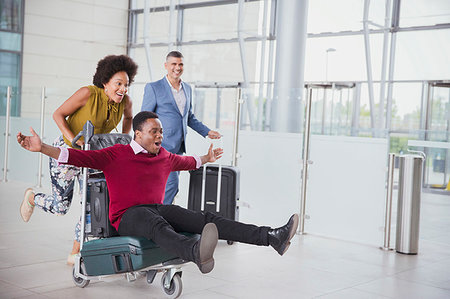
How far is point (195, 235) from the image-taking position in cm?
340

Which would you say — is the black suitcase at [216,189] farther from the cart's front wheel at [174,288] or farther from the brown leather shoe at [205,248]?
the brown leather shoe at [205,248]

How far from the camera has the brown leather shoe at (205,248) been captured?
2947 millimetres

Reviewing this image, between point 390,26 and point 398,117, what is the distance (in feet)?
5.97

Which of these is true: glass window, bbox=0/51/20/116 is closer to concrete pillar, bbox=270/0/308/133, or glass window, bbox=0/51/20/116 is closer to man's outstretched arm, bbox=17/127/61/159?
concrete pillar, bbox=270/0/308/133

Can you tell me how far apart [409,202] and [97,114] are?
2911 mm

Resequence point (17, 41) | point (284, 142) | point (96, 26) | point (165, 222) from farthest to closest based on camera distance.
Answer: point (96, 26) → point (17, 41) → point (284, 142) → point (165, 222)

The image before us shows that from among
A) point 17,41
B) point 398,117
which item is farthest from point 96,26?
point 398,117

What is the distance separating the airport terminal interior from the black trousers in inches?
14.9

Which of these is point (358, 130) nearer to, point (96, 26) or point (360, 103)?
point (360, 103)

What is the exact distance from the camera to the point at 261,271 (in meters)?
4.27

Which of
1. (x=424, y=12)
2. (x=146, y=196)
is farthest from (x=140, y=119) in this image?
(x=424, y=12)

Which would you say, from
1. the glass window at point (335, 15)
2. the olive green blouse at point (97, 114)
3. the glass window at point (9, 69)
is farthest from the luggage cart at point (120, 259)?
the glass window at point (9, 69)

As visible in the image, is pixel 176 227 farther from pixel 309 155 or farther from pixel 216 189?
pixel 309 155

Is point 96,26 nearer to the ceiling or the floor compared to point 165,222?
nearer to the ceiling
